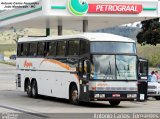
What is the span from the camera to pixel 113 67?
22.9m

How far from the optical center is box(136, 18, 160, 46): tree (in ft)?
277

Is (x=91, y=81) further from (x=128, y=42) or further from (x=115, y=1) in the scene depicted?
(x=115, y=1)

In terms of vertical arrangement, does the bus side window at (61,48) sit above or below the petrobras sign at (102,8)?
below

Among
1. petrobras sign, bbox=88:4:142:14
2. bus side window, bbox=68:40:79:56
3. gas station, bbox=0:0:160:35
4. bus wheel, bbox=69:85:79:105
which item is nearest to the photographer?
bus wheel, bbox=69:85:79:105

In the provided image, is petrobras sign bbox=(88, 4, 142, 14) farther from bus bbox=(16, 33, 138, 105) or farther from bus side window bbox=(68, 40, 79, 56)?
bus side window bbox=(68, 40, 79, 56)

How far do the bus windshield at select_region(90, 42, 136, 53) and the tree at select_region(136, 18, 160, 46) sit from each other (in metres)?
60.6

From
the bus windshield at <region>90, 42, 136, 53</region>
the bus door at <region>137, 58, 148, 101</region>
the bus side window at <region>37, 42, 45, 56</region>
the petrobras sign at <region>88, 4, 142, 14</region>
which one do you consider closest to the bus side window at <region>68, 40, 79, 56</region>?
the bus windshield at <region>90, 42, 136, 53</region>

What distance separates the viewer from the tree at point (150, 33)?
84562 millimetres

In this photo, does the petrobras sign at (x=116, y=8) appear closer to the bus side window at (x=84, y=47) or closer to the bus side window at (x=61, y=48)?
the bus side window at (x=61, y=48)

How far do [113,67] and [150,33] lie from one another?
62.7 meters

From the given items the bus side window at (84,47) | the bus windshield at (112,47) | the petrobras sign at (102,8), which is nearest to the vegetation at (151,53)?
the petrobras sign at (102,8)

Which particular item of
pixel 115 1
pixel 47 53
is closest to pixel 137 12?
pixel 115 1

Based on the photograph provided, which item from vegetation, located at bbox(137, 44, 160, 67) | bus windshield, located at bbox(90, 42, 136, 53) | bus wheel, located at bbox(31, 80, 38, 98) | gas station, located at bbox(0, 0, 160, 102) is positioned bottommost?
vegetation, located at bbox(137, 44, 160, 67)

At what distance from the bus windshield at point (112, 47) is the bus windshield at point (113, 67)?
0.29 metres
